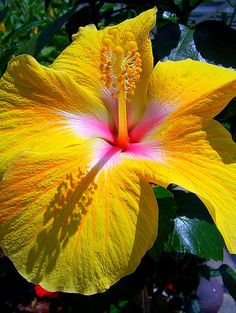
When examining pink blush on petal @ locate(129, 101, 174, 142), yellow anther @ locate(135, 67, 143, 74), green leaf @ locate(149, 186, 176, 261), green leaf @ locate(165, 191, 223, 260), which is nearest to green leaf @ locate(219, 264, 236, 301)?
green leaf @ locate(165, 191, 223, 260)

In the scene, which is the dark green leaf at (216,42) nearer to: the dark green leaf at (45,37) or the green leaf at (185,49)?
the green leaf at (185,49)

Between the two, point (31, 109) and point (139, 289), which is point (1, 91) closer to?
point (31, 109)

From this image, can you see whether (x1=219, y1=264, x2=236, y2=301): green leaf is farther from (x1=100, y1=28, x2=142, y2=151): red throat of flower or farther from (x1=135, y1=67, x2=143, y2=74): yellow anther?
(x1=135, y1=67, x2=143, y2=74): yellow anther

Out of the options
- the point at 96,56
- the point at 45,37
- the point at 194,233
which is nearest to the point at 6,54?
the point at 45,37

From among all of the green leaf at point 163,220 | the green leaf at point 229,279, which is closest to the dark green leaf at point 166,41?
the green leaf at point 163,220

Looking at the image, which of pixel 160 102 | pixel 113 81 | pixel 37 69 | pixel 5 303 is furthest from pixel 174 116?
pixel 5 303

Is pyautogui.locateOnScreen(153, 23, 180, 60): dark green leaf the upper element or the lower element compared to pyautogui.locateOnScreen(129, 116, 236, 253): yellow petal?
upper
